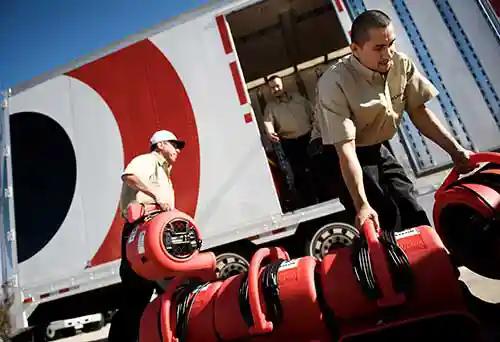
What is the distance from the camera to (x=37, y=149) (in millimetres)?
4703

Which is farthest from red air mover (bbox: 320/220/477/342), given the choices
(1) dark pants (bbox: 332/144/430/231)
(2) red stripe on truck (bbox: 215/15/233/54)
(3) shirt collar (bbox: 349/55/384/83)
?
(2) red stripe on truck (bbox: 215/15/233/54)

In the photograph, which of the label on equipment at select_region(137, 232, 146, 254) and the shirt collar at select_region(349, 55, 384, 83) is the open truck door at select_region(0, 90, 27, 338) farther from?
the shirt collar at select_region(349, 55, 384, 83)

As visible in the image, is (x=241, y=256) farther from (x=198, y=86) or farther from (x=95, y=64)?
(x=95, y=64)

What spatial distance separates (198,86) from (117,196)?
53.9 inches

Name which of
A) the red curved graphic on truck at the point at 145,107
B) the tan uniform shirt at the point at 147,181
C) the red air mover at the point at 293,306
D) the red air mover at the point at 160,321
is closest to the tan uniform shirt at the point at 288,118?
the red curved graphic on truck at the point at 145,107

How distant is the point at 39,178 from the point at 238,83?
2.53 metres

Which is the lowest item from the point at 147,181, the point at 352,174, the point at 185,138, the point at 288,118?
the point at 352,174

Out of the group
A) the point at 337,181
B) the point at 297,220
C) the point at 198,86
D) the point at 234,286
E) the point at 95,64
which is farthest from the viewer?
the point at 95,64

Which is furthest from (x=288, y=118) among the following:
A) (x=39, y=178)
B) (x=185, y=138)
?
(x=39, y=178)

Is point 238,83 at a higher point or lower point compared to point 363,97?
higher

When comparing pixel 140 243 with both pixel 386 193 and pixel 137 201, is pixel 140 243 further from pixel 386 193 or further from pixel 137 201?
pixel 386 193

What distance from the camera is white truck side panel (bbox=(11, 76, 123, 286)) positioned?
4191mm

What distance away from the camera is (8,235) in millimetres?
4641

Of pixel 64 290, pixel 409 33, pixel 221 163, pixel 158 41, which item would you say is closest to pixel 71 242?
pixel 64 290
